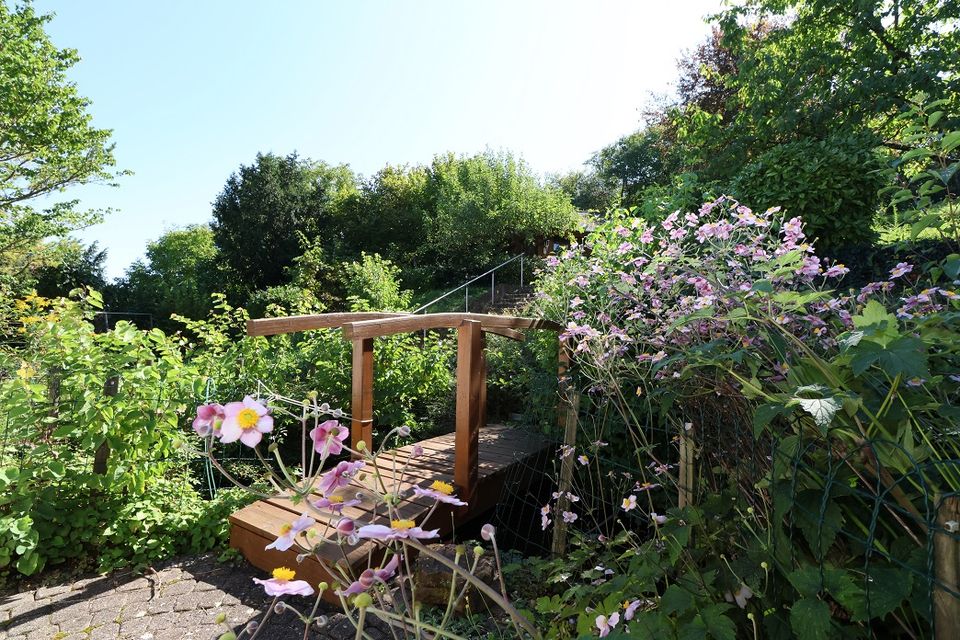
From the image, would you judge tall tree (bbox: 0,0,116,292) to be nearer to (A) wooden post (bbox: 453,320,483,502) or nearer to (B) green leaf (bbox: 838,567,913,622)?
(A) wooden post (bbox: 453,320,483,502)

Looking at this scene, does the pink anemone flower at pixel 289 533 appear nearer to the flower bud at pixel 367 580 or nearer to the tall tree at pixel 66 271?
the flower bud at pixel 367 580

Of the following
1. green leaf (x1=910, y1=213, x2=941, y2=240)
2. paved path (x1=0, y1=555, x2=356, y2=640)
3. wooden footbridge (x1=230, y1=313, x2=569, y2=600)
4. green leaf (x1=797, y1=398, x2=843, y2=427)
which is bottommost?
paved path (x1=0, y1=555, x2=356, y2=640)

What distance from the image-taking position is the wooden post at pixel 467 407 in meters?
2.74

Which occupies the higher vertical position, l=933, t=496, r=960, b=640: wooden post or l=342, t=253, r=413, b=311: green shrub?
l=342, t=253, r=413, b=311: green shrub

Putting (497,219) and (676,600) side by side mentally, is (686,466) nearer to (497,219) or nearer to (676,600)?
(676,600)

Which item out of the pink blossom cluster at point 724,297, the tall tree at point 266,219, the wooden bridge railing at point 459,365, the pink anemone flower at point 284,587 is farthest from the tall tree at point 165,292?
the pink anemone flower at point 284,587

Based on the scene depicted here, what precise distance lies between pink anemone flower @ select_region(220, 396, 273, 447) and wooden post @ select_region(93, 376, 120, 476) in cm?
228

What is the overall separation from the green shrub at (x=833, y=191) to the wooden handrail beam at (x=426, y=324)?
2.40 m

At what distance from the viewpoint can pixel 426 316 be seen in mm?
2666

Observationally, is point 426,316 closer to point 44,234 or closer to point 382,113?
point 44,234

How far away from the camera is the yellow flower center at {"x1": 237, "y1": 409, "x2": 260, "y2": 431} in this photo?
0.77m

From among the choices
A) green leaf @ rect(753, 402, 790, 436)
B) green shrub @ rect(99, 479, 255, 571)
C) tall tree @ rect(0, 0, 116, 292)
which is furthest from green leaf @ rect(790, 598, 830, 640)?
tall tree @ rect(0, 0, 116, 292)

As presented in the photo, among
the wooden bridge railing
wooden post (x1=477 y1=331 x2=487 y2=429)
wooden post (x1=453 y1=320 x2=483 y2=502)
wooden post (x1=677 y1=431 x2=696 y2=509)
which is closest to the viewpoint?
wooden post (x1=677 y1=431 x2=696 y2=509)

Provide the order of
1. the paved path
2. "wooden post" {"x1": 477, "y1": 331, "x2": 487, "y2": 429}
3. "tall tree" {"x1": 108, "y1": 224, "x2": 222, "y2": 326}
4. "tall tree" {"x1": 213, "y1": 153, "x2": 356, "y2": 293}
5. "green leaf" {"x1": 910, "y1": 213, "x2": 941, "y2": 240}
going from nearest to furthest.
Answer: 1. "green leaf" {"x1": 910, "y1": 213, "x2": 941, "y2": 240}
2. the paved path
3. "wooden post" {"x1": 477, "y1": 331, "x2": 487, "y2": 429}
4. "tall tree" {"x1": 108, "y1": 224, "x2": 222, "y2": 326}
5. "tall tree" {"x1": 213, "y1": 153, "x2": 356, "y2": 293}
